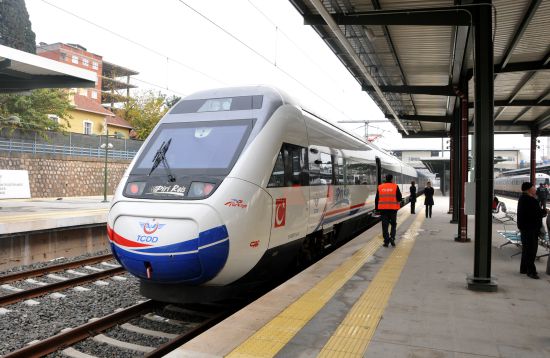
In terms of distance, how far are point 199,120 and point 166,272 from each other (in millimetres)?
2306

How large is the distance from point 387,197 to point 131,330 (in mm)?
6290

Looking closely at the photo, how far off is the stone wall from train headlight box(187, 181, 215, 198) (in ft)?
76.3

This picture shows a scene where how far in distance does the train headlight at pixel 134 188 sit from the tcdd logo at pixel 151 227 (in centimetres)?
66

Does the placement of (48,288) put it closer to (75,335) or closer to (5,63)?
(75,335)

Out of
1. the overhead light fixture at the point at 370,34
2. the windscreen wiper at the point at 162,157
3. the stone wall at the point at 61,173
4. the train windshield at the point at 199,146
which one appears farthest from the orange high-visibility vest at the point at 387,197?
the stone wall at the point at 61,173

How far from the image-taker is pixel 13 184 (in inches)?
742

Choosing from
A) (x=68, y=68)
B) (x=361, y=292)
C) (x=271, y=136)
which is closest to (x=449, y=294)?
(x=361, y=292)

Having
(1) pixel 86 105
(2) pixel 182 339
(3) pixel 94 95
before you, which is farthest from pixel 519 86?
(3) pixel 94 95

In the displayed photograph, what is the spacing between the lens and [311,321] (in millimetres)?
4645

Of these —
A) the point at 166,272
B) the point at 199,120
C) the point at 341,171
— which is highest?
the point at 199,120

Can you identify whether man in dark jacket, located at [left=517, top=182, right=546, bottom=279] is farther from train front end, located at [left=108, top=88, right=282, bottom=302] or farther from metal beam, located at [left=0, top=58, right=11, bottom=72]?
metal beam, located at [left=0, top=58, right=11, bottom=72]

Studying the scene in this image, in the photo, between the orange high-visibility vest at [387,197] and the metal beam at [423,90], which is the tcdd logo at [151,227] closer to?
the orange high-visibility vest at [387,197]

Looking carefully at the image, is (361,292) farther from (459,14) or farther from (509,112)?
(509,112)

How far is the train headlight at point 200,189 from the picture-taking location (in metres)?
5.31
